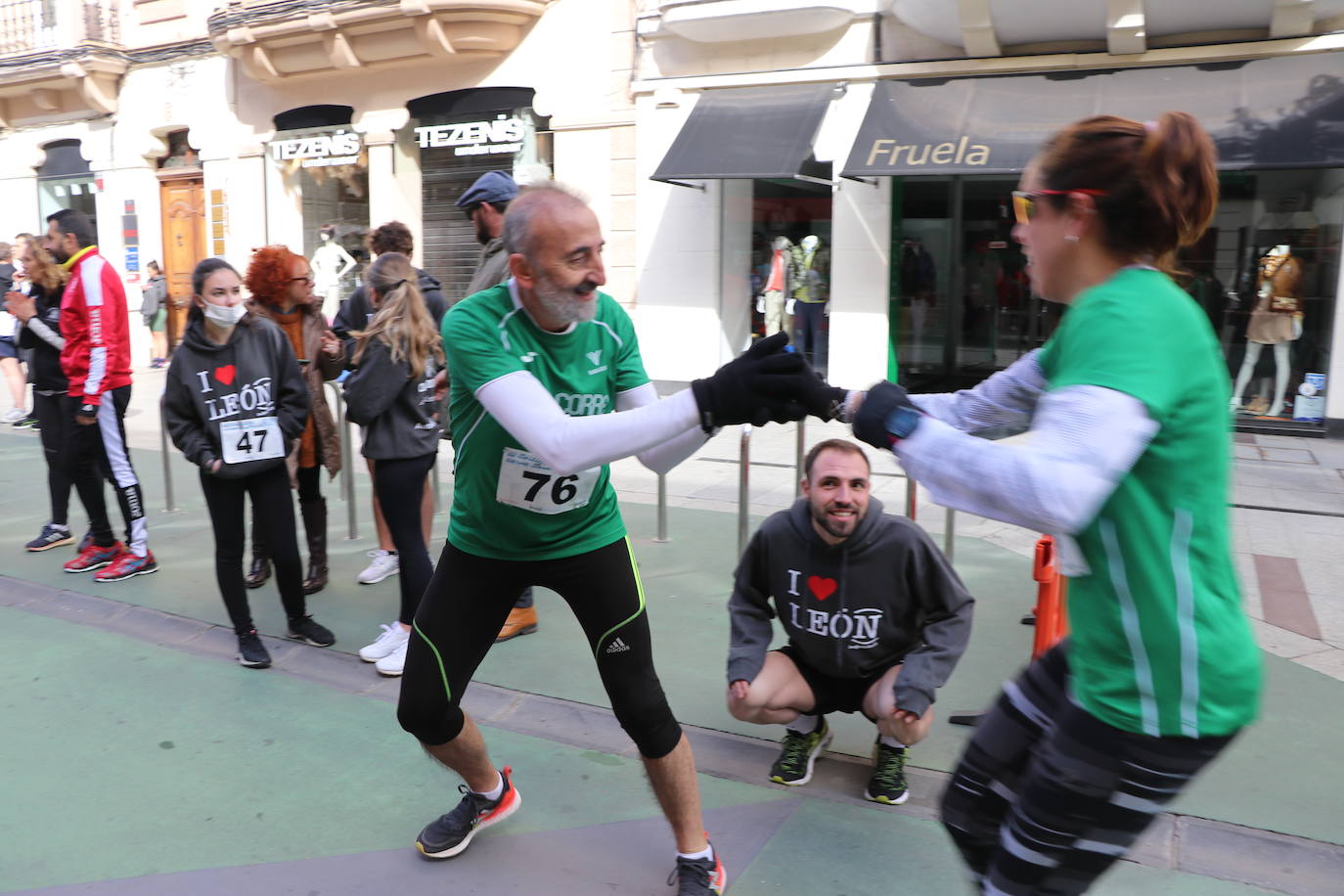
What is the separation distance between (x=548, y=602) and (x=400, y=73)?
1143 cm

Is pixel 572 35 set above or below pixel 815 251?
above

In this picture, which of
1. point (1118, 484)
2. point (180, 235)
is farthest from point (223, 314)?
point (180, 235)

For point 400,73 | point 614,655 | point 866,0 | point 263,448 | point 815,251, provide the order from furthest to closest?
point 400,73
point 815,251
point 866,0
point 263,448
point 614,655

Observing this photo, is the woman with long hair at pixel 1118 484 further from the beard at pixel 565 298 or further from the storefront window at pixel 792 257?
the storefront window at pixel 792 257

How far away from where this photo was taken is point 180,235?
17.6 m

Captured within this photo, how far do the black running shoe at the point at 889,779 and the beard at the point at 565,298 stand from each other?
1724mm

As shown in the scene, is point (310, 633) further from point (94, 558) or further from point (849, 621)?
point (849, 621)

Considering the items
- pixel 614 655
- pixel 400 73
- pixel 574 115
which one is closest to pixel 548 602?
pixel 614 655

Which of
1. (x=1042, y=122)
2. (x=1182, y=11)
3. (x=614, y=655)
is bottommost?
(x=614, y=655)

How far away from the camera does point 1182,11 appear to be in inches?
388

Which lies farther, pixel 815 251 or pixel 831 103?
pixel 815 251

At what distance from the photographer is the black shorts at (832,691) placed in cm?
343

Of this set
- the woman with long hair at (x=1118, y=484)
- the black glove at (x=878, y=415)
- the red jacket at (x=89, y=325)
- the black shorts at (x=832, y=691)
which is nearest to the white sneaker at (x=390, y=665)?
the black shorts at (x=832, y=691)

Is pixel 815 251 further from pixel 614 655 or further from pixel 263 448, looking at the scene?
pixel 614 655
